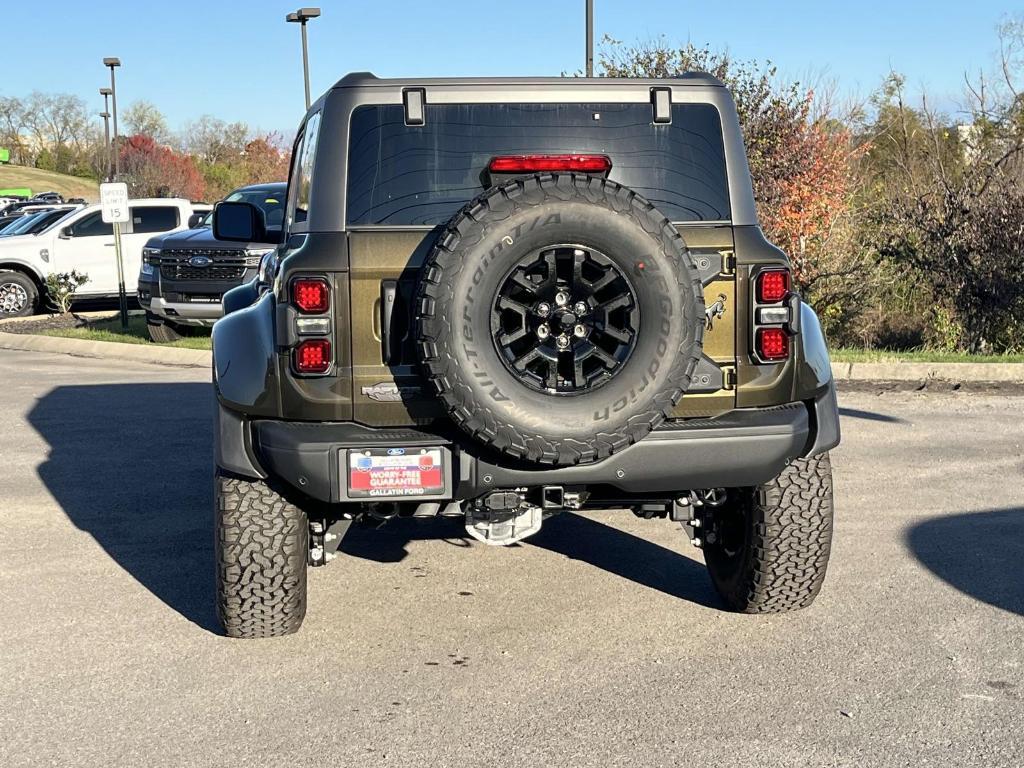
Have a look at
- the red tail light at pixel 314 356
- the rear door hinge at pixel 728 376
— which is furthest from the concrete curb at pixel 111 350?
the rear door hinge at pixel 728 376

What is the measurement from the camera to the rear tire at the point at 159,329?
52.2ft

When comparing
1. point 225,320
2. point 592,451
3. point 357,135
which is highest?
point 357,135

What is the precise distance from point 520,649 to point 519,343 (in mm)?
1239

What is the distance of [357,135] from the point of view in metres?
4.50

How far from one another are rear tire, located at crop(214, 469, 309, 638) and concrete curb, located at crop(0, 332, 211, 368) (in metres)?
9.74

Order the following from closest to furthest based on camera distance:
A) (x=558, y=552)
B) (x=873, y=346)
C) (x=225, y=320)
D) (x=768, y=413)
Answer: (x=768, y=413) → (x=225, y=320) → (x=558, y=552) → (x=873, y=346)

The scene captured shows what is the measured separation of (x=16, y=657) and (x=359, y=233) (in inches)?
79.2

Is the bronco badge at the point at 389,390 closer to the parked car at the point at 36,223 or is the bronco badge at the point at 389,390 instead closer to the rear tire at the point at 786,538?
the rear tire at the point at 786,538

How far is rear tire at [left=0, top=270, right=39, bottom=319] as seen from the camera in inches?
829

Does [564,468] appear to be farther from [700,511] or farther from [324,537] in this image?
[324,537]

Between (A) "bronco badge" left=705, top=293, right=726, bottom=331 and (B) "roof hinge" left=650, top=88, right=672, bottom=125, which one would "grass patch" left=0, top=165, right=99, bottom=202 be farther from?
(A) "bronco badge" left=705, top=293, right=726, bottom=331

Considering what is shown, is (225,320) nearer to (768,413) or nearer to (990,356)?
(768,413)

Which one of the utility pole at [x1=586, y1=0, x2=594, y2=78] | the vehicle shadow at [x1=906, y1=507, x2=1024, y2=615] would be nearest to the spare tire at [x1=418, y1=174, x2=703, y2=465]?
the vehicle shadow at [x1=906, y1=507, x2=1024, y2=615]

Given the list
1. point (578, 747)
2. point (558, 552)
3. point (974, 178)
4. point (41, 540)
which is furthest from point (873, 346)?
point (578, 747)
